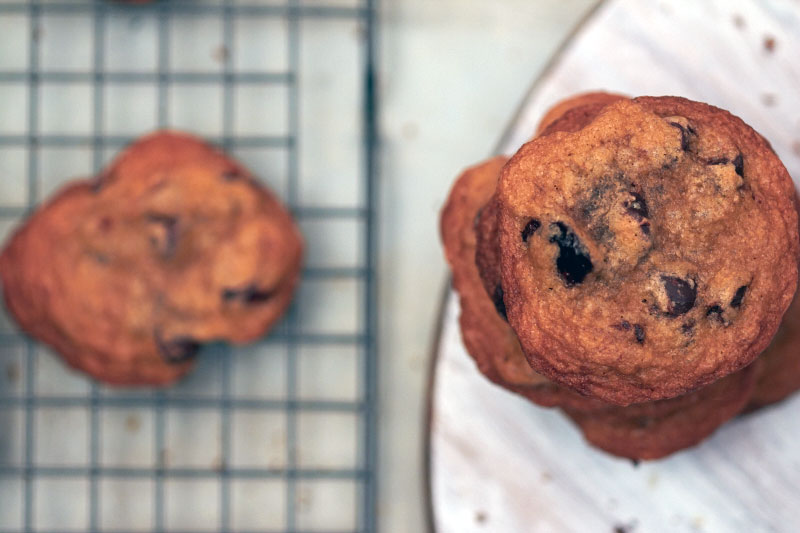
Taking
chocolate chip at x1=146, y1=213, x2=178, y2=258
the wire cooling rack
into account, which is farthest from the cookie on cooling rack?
the wire cooling rack

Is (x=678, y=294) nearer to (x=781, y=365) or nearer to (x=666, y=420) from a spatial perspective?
(x=666, y=420)

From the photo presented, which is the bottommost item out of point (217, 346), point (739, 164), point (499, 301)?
point (217, 346)

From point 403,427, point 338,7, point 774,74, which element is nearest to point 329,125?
point 338,7

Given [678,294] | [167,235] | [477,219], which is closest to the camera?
[678,294]

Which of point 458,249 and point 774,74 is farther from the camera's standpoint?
point 774,74

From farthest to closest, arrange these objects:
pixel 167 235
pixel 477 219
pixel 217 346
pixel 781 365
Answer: pixel 217 346 → pixel 167 235 → pixel 781 365 → pixel 477 219

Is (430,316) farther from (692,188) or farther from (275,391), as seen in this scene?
(692,188)

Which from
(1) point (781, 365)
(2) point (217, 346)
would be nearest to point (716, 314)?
(1) point (781, 365)
